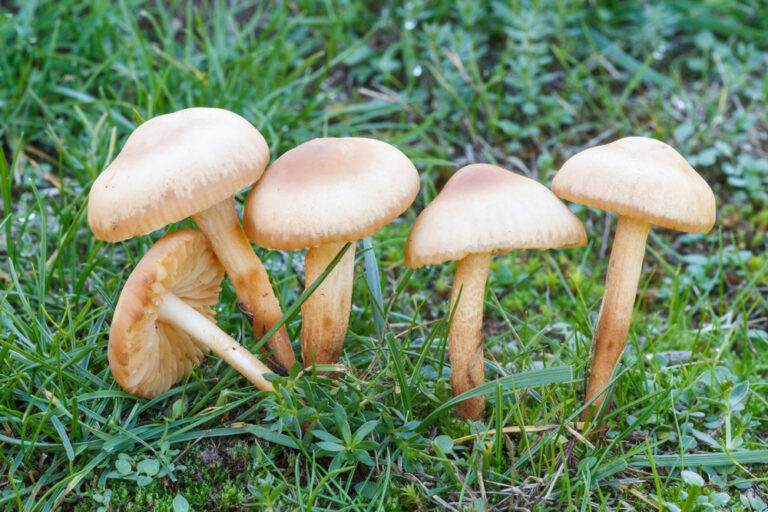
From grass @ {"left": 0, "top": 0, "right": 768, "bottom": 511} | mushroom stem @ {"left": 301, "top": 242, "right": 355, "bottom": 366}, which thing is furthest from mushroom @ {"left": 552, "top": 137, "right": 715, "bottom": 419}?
Result: mushroom stem @ {"left": 301, "top": 242, "right": 355, "bottom": 366}

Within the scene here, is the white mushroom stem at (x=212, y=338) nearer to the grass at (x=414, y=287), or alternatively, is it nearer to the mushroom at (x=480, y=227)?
the grass at (x=414, y=287)

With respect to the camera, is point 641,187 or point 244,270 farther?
point 244,270

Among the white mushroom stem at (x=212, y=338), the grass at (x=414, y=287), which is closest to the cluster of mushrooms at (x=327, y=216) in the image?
the white mushroom stem at (x=212, y=338)

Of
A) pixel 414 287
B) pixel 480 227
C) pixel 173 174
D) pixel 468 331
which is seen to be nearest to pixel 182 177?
pixel 173 174

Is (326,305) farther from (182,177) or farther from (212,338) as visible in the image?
(182,177)

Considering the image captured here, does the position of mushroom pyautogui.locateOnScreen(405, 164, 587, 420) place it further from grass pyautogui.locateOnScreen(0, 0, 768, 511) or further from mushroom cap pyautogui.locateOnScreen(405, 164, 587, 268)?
grass pyautogui.locateOnScreen(0, 0, 768, 511)

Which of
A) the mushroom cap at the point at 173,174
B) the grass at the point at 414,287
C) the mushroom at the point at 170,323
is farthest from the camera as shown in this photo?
the grass at the point at 414,287

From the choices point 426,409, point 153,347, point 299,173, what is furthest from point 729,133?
point 153,347
